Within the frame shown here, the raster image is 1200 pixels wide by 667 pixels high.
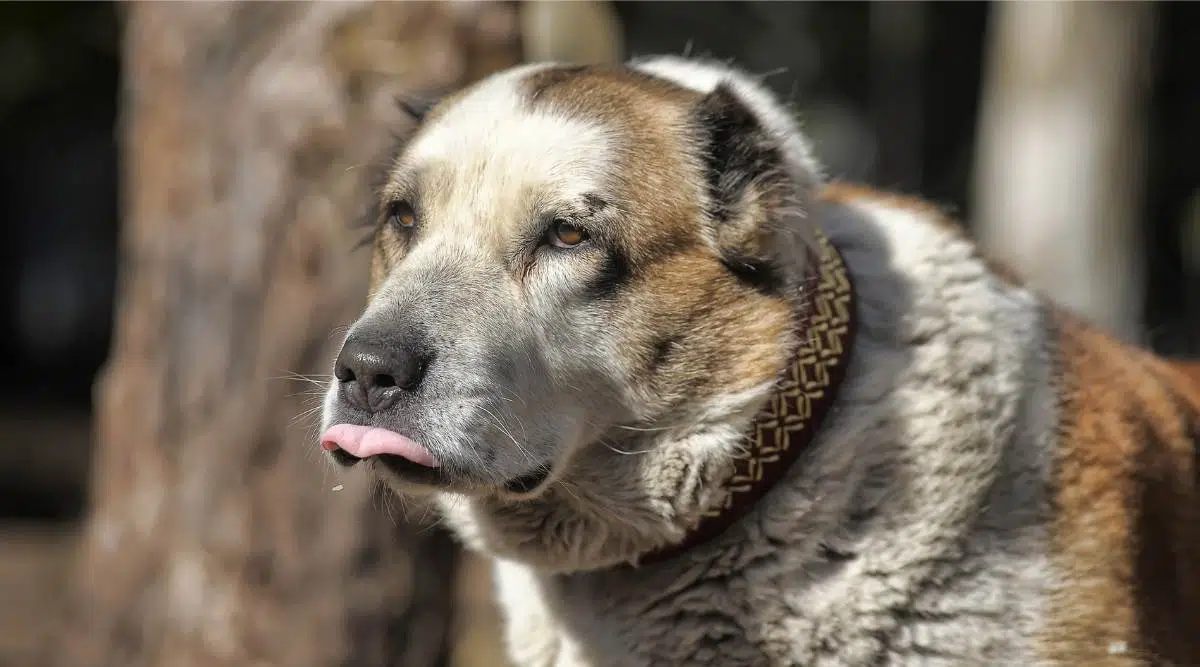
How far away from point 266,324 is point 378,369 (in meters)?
2.22

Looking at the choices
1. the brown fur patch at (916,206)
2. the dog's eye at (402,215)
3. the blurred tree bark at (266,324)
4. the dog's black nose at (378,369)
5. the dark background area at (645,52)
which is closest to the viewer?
the dog's black nose at (378,369)

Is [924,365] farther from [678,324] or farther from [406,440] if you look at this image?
[406,440]

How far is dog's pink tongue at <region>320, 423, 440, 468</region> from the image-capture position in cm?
289

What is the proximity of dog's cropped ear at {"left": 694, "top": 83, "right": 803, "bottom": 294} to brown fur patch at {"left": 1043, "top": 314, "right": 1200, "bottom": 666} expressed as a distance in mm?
788

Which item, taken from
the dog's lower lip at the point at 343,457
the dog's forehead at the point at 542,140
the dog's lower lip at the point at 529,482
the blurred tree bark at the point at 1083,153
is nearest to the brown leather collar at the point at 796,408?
the dog's lower lip at the point at 529,482

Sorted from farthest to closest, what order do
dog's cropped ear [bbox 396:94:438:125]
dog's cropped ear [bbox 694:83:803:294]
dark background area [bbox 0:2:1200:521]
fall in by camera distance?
dark background area [bbox 0:2:1200:521], dog's cropped ear [bbox 396:94:438:125], dog's cropped ear [bbox 694:83:803:294]

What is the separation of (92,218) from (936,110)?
10.6m

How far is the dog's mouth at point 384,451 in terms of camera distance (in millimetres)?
2893

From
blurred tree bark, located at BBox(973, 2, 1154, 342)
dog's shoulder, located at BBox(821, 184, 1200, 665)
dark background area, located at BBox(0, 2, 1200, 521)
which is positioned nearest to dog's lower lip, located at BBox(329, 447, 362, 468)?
dog's shoulder, located at BBox(821, 184, 1200, 665)

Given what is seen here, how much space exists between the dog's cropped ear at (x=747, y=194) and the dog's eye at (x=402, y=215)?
0.73 m

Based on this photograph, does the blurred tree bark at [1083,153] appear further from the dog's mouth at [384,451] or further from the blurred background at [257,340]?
the dog's mouth at [384,451]

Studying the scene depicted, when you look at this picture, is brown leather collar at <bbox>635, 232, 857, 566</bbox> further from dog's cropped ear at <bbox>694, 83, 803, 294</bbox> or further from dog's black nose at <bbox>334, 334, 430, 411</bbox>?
dog's black nose at <bbox>334, 334, 430, 411</bbox>

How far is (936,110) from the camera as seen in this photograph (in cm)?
1352

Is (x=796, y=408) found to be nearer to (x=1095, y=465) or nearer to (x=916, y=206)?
(x=1095, y=465)
